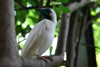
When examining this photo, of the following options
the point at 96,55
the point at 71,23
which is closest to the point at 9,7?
the point at 71,23

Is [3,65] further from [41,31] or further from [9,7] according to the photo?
[41,31]

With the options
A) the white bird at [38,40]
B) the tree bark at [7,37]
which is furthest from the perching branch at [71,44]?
the tree bark at [7,37]

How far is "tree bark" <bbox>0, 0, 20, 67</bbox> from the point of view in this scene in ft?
2.07

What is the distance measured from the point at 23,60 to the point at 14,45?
99mm

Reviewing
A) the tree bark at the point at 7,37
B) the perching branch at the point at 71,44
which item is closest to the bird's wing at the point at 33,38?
the perching branch at the point at 71,44

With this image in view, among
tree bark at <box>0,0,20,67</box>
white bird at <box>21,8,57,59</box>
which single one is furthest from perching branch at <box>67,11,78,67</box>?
tree bark at <box>0,0,20,67</box>

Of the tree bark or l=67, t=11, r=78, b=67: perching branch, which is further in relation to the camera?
l=67, t=11, r=78, b=67: perching branch

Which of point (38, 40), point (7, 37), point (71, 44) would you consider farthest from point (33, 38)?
point (7, 37)

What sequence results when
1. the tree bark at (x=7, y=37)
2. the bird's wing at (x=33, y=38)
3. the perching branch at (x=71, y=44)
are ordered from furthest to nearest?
the perching branch at (x=71, y=44), the bird's wing at (x=33, y=38), the tree bark at (x=7, y=37)

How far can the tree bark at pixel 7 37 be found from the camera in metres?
0.63

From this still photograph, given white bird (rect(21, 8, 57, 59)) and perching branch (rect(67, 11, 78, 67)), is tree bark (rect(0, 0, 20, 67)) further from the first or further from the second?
perching branch (rect(67, 11, 78, 67))

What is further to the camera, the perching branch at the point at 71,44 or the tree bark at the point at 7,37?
the perching branch at the point at 71,44

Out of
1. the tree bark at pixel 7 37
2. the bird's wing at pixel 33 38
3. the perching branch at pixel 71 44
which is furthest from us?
the perching branch at pixel 71 44

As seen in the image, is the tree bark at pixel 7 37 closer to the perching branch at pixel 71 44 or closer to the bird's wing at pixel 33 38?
the bird's wing at pixel 33 38
